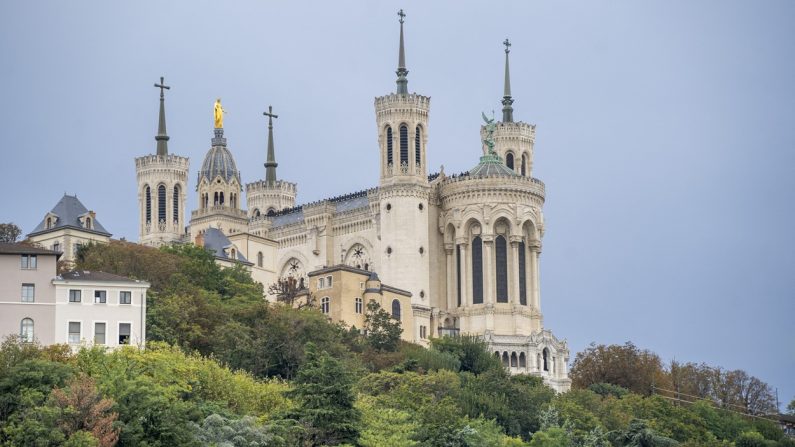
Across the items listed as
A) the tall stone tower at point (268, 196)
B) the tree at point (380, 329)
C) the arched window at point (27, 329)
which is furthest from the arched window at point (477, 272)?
the arched window at point (27, 329)

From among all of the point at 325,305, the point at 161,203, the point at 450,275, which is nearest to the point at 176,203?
the point at 161,203

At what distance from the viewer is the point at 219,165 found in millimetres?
147500

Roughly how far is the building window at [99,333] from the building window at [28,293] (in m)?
3.30

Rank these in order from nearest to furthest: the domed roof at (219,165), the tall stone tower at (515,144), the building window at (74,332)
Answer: the building window at (74,332) → the tall stone tower at (515,144) → the domed roof at (219,165)

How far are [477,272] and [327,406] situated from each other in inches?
2017

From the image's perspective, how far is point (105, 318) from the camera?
89.4 meters

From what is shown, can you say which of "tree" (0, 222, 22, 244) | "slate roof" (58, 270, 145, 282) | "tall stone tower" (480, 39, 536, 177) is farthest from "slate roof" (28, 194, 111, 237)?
"tall stone tower" (480, 39, 536, 177)

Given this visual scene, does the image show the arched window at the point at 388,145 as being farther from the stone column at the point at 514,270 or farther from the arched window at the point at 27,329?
the arched window at the point at 27,329

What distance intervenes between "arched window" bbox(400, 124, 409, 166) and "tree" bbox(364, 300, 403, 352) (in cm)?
1581

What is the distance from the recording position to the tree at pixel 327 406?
78125mm

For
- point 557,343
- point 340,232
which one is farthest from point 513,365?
point 340,232

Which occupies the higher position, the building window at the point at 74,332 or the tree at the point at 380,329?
the tree at the point at 380,329

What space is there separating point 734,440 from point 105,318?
40.6 m

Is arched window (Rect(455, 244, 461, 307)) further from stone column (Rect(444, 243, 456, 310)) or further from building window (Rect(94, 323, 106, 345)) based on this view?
building window (Rect(94, 323, 106, 345))
